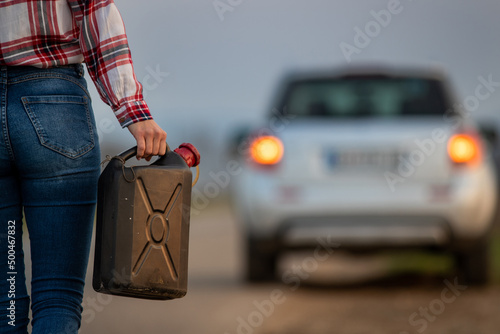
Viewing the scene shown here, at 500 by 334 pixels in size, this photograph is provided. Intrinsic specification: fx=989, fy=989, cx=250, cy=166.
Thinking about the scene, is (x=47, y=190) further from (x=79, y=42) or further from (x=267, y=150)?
(x=267, y=150)

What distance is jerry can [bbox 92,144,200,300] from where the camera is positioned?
2727 mm

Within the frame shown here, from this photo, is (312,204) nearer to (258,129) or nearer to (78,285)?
(258,129)

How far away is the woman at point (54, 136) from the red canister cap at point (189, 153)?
0.73 feet

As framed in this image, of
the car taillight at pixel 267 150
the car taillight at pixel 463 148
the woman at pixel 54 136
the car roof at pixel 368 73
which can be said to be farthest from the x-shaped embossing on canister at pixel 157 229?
the car roof at pixel 368 73

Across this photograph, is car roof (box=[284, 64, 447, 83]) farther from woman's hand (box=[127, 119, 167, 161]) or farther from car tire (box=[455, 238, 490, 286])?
woman's hand (box=[127, 119, 167, 161])

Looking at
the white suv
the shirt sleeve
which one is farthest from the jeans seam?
the white suv

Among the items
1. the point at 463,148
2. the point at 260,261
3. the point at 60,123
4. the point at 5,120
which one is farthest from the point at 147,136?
the point at 260,261

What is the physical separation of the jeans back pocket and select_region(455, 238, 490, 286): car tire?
5.45 metres

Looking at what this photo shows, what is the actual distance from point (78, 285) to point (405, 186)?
4.93 metres

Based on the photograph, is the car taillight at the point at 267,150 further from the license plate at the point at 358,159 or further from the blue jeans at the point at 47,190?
the blue jeans at the point at 47,190

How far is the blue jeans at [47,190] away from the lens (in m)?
2.63

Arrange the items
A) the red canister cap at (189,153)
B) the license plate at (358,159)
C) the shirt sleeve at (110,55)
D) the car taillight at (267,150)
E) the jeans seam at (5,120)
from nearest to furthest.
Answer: the jeans seam at (5,120), the shirt sleeve at (110,55), the red canister cap at (189,153), the license plate at (358,159), the car taillight at (267,150)

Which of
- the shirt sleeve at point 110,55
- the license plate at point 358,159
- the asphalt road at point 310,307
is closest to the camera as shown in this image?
the shirt sleeve at point 110,55

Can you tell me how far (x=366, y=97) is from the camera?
804 centimetres
